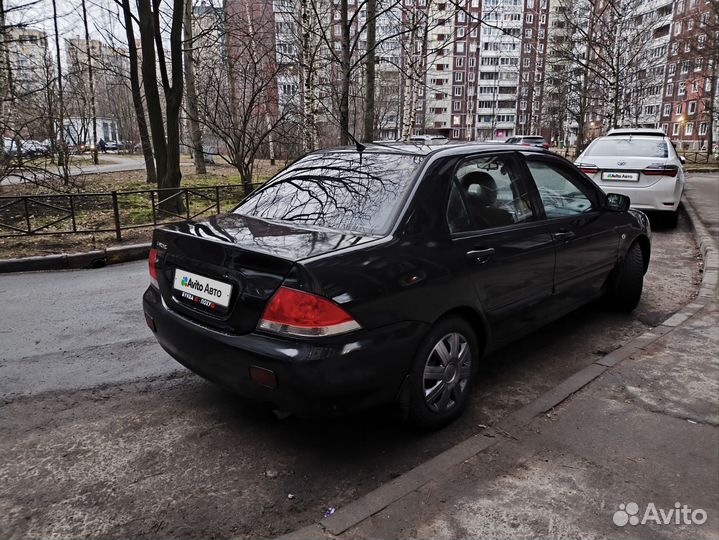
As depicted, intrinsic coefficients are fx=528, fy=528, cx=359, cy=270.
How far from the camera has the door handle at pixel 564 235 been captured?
4.06 metres

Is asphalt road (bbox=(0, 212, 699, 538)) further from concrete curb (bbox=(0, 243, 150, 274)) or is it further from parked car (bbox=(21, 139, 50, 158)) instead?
→ parked car (bbox=(21, 139, 50, 158))

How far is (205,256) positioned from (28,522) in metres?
1.50

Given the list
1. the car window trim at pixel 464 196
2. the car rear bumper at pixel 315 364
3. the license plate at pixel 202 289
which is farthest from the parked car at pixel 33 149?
the car window trim at pixel 464 196

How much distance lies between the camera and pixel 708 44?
25469 millimetres

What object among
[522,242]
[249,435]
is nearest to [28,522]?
[249,435]

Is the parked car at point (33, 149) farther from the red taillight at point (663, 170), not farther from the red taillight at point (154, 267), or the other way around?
the red taillight at point (663, 170)

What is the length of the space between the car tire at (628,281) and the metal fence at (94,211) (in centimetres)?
627

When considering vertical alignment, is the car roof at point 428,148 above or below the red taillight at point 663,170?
above

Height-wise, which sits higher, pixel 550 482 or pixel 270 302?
pixel 270 302

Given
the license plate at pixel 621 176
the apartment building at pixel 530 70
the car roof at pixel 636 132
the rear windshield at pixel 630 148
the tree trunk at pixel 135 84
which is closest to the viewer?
the license plate at pixel 621 176

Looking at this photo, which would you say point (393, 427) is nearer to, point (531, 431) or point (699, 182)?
point (531, 431)

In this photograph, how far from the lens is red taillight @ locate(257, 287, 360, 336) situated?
254 centimetres

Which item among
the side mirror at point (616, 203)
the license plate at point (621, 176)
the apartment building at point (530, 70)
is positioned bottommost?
the side mirror at point (616, 203)

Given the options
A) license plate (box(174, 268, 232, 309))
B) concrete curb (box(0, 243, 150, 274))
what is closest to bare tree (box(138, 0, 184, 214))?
concrete curb (box(0, 243, 150, 274))
